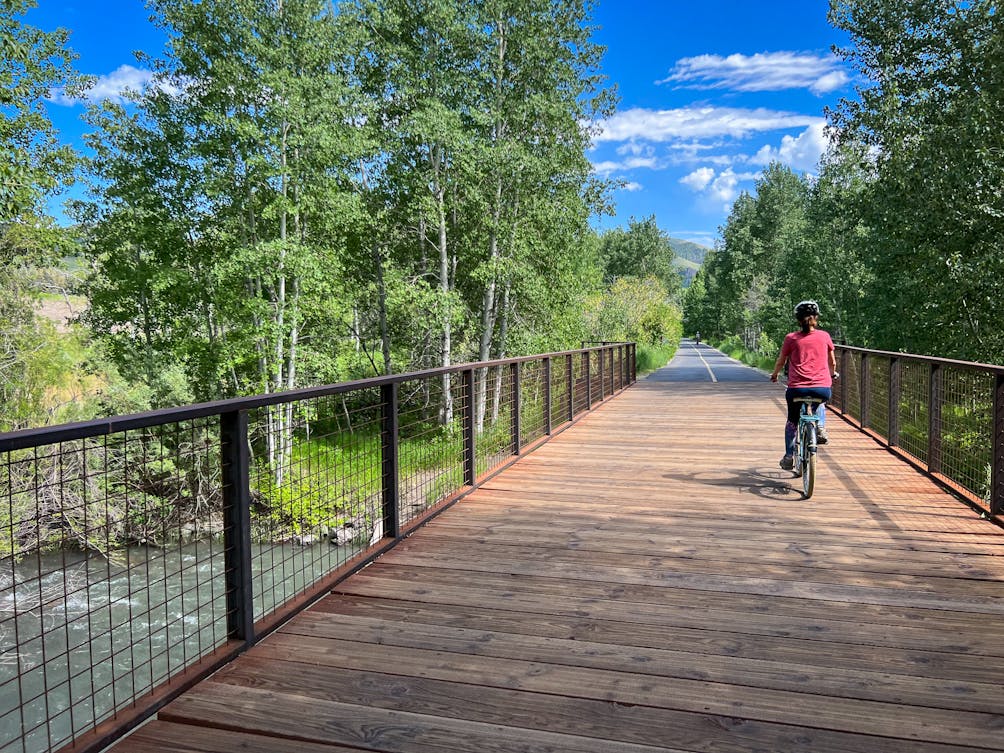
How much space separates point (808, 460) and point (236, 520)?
165 inches

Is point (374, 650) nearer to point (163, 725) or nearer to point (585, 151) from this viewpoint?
point (163, 725)

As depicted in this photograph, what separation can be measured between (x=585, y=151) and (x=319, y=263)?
7698 millimetres

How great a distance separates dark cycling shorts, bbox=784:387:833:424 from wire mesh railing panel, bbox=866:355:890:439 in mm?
2688

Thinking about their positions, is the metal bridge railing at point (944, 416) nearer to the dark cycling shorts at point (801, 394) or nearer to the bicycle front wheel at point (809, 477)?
the dark cycling shorts at point (801, 394)

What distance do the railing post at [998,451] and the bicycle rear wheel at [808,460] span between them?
110 centimetres

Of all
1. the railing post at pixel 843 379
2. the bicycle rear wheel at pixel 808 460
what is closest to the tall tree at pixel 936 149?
the railing post at pixel 843 379

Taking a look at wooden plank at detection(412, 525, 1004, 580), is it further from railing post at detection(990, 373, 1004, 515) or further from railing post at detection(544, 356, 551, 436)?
railing post at detection(544, 356, 551, 436)

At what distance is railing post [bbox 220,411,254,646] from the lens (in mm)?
2672

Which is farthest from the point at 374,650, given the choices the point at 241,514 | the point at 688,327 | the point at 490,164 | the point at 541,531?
the point at 688,327

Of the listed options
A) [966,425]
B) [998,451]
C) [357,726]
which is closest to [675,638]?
[357,726]

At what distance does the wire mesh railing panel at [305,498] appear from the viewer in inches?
151

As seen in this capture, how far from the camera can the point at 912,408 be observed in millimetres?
7555

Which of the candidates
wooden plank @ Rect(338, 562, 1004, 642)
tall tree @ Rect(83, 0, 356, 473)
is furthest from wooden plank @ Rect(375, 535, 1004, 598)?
tall tree @ Rect(83, 0, 356, 473)

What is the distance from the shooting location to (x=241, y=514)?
2.70 meters
